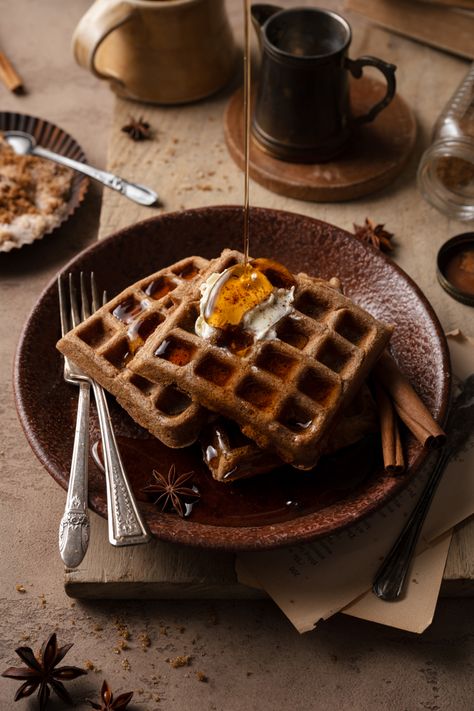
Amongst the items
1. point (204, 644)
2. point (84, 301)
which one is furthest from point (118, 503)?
point (84, 301)

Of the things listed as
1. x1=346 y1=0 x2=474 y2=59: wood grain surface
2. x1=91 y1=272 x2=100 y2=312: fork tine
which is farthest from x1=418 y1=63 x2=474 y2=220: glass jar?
x1=91 y1=272 x2=100 y2=312: fork tine

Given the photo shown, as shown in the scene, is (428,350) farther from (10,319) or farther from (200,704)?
(10,319)

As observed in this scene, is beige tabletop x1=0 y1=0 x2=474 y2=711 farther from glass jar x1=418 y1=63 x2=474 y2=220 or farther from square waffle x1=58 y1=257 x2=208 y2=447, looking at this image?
glass jar x1=418 y1=63 x2=474 y2=220

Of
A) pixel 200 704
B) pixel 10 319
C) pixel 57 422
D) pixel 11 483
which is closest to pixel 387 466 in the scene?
pixel 200 704

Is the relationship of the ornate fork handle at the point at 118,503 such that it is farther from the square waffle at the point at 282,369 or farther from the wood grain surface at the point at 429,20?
the wood grain surface at the point at 429,20

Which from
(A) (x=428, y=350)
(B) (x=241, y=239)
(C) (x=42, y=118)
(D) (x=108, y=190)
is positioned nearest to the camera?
(A) (x=428, y=350)

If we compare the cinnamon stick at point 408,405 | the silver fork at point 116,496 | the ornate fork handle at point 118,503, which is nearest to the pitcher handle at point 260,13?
the cinnamon stick at point 408,405

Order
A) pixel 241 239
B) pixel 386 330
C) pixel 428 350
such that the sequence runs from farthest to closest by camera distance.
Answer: pixel 241 239 < pixel 428 350 < pixel 386 330

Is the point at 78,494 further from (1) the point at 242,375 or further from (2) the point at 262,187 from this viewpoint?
(2) the point at 262,187
